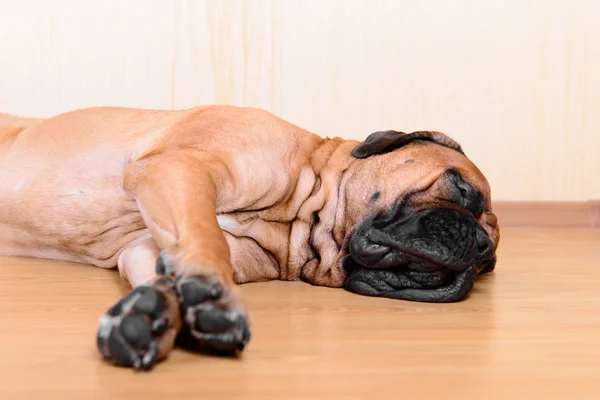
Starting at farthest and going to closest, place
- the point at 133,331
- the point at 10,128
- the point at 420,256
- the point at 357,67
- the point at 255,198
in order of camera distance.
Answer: the point at 357,67 → the point at 10,128 → the point at 255,198 → the point at 420,256 → the point at 133,331

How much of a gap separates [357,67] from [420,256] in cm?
238

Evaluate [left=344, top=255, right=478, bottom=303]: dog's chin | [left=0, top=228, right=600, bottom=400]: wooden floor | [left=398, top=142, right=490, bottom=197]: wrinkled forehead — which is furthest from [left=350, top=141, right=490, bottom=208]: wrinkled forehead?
[left=0, top=228, right=600, bottom=400]: wooden floor

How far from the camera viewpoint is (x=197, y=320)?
5.27 ft

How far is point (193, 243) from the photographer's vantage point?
5.92 ft

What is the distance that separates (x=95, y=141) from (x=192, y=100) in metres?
1.52

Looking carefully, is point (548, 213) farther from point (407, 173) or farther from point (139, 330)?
point (139, 330)

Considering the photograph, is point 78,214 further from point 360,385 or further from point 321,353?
point 360,385

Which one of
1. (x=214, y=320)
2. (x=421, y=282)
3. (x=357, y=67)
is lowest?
(x=421, y=282)

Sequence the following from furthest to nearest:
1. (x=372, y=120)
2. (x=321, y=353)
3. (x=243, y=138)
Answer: (x=372, y=120), (x=243, y=138), (x=321, y=353)

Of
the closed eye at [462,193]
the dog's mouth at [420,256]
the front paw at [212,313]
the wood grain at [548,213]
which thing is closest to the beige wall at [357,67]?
the wood grain at [548,213]

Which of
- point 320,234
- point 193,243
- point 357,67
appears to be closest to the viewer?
point 193,243

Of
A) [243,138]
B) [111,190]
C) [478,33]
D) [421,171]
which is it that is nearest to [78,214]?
[111,190]

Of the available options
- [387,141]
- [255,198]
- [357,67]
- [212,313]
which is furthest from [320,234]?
[357,67]

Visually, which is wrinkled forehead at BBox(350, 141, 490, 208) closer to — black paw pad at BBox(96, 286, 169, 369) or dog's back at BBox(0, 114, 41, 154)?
black paw pad at BBox(96, 286, 169, 369)
